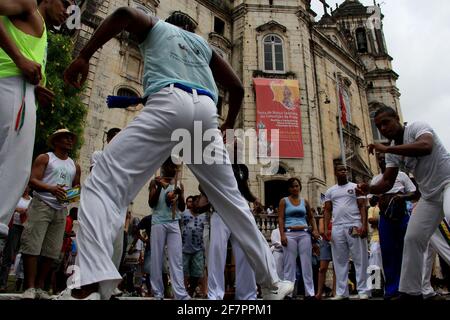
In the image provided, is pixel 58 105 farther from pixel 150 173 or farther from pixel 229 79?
pixel 150 173

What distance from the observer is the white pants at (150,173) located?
2.28 metres

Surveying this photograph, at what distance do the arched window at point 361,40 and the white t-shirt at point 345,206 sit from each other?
29792mm

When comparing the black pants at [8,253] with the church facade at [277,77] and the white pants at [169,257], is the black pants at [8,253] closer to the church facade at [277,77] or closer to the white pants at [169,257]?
the white pants at [169,257]

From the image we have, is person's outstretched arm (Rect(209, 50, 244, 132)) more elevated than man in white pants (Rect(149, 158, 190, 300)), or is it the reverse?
person's outstretched arm (Rect(209, 50, 244, 132))

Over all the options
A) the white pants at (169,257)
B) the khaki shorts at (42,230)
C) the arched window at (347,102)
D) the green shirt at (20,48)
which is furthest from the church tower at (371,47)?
the green shirt at (20,48)

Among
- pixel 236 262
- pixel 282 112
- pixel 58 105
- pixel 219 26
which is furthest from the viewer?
pixel 219 26

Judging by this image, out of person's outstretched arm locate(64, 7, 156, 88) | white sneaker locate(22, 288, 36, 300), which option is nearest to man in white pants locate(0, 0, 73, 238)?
person's outstretched arm locate(64, 7, 156, 88)

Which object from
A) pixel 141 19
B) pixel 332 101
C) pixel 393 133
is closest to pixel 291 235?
pixel 393 133

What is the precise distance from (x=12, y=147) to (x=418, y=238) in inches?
143

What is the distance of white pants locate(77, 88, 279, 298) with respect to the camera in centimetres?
228

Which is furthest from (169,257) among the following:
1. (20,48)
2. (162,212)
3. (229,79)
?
(20,48)

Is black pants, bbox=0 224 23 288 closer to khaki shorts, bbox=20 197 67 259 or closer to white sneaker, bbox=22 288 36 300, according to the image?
khaki shorts, bbox=20 197 67 259

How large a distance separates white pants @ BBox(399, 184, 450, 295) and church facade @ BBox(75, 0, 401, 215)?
12545 millimetres

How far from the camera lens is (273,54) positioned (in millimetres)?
21172
